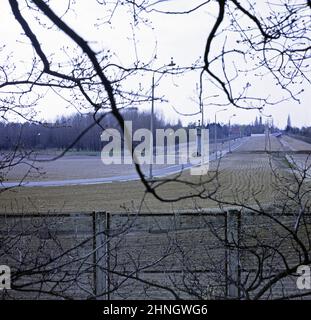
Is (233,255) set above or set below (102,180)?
above

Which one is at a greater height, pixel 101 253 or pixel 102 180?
pixel 101 253

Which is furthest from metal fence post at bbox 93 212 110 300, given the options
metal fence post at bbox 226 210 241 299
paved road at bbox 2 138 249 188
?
metal fence post at bbox 226 210 241 299

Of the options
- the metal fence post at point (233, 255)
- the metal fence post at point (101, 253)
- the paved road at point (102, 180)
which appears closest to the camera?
the metal fence post at point (233, 255)

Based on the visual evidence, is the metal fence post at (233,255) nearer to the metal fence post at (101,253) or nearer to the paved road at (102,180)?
the paved road at (102,180)

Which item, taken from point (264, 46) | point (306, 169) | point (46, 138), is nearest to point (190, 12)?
point (264, 46)

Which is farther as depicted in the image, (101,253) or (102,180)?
(102,180)

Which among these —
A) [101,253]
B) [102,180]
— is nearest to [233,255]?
[101,253]

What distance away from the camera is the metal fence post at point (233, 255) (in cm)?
314

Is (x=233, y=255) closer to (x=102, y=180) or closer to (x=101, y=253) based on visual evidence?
(x=101, y=253)

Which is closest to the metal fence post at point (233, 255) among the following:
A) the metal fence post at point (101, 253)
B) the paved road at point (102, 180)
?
the paved road at point (102, 180)

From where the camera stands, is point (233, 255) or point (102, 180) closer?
point (233, 255)

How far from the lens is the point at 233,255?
407 centimetres

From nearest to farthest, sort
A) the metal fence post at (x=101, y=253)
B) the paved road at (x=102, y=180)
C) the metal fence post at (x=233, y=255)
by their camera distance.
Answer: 1. the metal fence post at (x=233, y=255)
2. the metal fence post at (x=101, y=253)
3. the paved road at (x=102, y=180)
